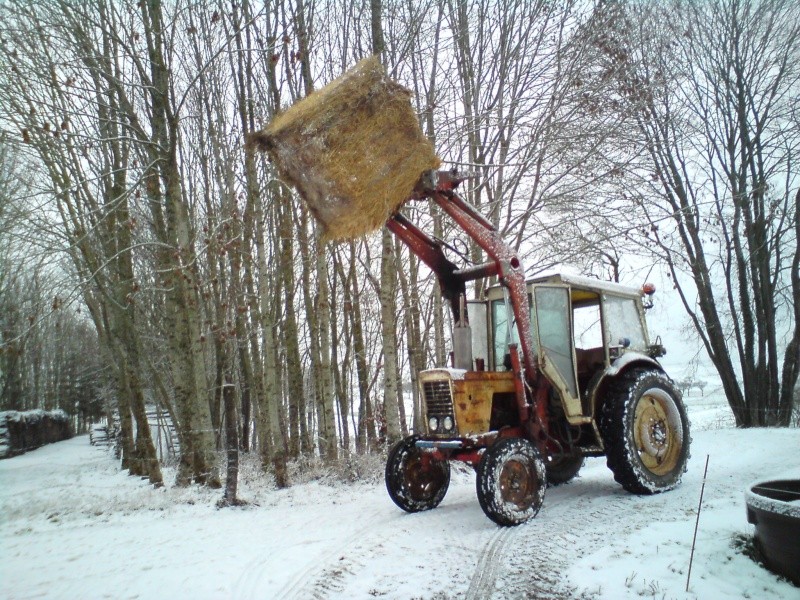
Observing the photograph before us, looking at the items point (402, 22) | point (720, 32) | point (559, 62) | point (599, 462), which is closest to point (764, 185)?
point (720, 32)

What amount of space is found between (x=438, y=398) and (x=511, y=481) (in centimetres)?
104

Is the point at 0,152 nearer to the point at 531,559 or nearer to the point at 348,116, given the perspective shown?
the point at 348,116

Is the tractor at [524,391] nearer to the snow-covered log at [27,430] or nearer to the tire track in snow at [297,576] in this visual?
the tire track in snow at [297,576]

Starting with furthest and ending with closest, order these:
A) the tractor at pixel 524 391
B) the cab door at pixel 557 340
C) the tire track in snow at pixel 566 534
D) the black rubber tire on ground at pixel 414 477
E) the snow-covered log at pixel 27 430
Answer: the snow-covered log at pixel 27 430, the cab door at pixel 557 340, the black rubber tire on ground at pixel 414 477, the tractor at pixel 524 391, the tire track in snow at pixel 566 534

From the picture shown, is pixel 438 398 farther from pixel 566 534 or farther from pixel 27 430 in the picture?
pixel 27 430

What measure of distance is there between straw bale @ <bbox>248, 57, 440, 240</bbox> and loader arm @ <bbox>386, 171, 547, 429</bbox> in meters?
0.37

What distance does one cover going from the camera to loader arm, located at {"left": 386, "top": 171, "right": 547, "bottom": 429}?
5824mm

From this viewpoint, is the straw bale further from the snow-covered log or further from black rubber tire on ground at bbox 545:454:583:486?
the snow-covered log

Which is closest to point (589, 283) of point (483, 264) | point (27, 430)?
point (483, 264)

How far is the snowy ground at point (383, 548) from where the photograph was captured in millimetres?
3955

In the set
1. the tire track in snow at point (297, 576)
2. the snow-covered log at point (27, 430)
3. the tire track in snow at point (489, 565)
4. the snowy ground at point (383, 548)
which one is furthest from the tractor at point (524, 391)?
the snow-covered log at point (27, 430)

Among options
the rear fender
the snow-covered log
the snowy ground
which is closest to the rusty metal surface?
the snowy ground

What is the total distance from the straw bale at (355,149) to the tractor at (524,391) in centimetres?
39

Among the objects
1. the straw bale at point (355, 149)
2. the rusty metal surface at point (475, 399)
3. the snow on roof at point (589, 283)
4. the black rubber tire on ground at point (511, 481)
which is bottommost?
the black rubber tire on ground at point (511, 481)
